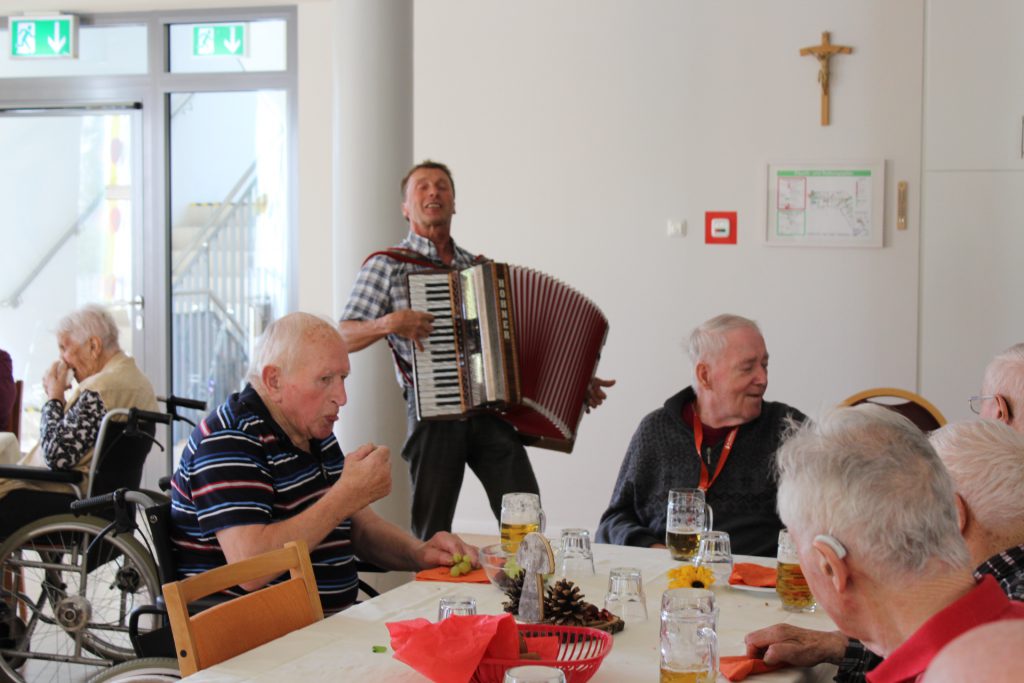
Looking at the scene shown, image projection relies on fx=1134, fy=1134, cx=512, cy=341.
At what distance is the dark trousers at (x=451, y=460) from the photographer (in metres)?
3.88

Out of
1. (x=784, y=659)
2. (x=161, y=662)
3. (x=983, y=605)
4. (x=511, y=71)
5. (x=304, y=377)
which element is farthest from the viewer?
(x=511, y=71)

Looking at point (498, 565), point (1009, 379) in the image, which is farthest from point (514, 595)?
point (1009, 379)

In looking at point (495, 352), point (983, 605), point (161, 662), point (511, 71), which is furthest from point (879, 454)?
point (511, 71)

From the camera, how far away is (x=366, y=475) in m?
2.49

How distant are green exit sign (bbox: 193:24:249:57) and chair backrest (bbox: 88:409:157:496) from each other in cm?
322

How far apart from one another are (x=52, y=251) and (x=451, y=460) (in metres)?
4.16

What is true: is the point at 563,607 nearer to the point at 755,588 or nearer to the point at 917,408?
the point at 755,588

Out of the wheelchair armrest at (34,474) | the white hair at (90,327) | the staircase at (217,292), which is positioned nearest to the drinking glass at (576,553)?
the wheelchair armrest at (34,474)

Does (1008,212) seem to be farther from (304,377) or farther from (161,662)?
(161,662)

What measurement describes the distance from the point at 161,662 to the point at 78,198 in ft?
17.6

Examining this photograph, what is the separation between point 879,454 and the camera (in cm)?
141

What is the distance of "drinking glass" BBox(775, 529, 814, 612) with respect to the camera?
7.09ft

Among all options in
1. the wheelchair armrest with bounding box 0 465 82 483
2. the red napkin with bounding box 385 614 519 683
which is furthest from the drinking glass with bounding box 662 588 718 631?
the wheelchair armrest with bounding box 0 465 82 483

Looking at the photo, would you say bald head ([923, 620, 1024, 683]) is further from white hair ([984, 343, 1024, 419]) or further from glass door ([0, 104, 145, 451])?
glass door ([0, 104, 145, 451])
